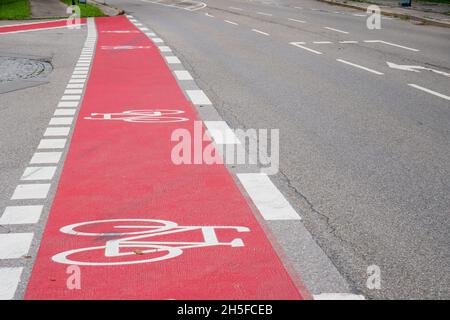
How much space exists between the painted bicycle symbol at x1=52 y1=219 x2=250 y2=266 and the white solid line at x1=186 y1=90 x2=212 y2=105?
5.28 m

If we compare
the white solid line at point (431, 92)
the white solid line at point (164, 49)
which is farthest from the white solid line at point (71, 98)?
the white solid line at point (164, 49)

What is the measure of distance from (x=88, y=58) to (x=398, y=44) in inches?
325

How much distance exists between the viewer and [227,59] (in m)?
16.0

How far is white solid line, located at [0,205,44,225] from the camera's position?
559 centimetres

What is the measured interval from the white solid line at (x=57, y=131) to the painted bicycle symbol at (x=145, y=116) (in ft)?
2.29

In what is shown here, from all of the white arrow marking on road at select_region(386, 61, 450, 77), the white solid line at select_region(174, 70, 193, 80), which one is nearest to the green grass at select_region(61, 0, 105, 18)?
the white solid line at select_region(174, 70, 193, 80)

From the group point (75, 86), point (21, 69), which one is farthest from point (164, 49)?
point (75, 86)

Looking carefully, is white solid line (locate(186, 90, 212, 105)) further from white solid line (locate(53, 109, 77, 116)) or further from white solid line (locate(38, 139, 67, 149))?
white solid line (locate(38, 139, 67, 149))

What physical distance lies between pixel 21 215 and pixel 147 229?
3.54 ft

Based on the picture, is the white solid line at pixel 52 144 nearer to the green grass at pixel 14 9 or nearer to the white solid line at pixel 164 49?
the white solid line at pixel 164 49

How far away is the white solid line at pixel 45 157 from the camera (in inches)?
292

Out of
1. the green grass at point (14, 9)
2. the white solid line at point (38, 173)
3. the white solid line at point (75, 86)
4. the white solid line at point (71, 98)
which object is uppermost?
the white solid line at point (38, 173)
